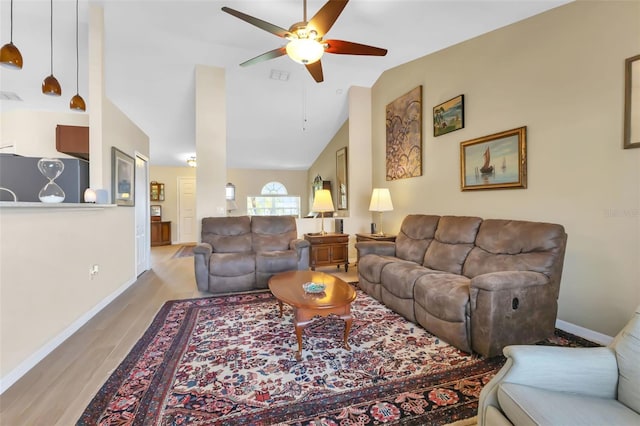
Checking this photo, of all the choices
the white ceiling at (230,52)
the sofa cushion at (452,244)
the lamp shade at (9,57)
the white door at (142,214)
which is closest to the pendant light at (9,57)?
the lamp shade at (9,57)

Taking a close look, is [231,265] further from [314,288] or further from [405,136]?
[405,136]

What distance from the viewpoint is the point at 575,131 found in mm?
2238

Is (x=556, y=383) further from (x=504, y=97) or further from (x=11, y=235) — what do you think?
(x=11, y=235)

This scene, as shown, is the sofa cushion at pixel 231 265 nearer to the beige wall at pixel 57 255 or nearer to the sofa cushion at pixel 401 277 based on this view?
the beige wall at pixel 57 255

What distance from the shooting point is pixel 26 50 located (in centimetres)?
353

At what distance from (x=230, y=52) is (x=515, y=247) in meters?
4.42

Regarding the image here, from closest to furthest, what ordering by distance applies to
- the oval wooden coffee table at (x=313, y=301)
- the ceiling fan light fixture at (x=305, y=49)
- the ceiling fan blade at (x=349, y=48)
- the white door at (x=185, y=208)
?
the oval wooden coffee table at (x=313, y=301), the ceiling fan light fixture at (x=305, y=49), the ceiling fan blade at (x=349, y=48), the white door at (x=185, y=208)

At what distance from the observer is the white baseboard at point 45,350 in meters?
1.69

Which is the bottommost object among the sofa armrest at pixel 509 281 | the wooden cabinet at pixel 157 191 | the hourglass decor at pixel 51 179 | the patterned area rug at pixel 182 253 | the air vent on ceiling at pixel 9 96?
the patterned area rug at pixel 182 253

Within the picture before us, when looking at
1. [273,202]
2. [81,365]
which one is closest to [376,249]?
[81,365]

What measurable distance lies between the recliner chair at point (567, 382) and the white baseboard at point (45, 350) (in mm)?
2716

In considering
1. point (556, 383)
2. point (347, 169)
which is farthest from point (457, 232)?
point (347, 169)

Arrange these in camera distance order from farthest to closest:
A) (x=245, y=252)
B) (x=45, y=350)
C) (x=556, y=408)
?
(x=245, y=252)
(x=45, y=350)
(x=556, y=408)

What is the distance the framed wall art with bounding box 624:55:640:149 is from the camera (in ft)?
6.20
